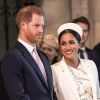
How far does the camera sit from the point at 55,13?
16.9 ft

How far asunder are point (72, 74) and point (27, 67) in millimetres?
558

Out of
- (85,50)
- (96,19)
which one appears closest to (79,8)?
(96,19)

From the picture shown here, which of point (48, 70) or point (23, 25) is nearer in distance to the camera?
point (23, 25)

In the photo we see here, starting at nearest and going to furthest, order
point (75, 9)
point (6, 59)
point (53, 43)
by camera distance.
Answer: point (6, 59), point (53, 43), point (75, 9)

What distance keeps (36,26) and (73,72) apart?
0.60 metres

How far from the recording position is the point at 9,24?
5.37m

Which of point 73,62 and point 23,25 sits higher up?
point 23,25

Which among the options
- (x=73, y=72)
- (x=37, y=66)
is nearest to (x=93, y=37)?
(x=73, y=72)

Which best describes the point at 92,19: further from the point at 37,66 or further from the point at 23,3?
the point at 37,66

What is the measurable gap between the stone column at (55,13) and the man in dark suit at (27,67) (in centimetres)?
181

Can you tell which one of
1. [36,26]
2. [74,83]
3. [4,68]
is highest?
[36,26]

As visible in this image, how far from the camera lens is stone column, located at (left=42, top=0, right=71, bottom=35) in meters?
5.14

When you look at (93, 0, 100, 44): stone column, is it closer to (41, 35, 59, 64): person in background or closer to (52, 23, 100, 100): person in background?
(41, 35, 59, 64): person in background

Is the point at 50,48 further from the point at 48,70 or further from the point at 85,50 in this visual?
the point at 48,70
